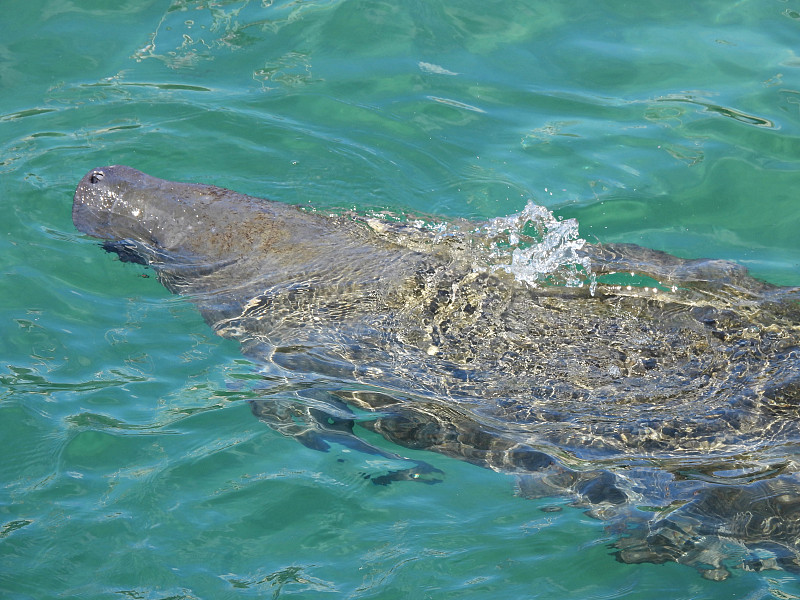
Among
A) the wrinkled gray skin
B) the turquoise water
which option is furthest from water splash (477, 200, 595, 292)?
the turquoise water

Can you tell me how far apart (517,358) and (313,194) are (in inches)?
125

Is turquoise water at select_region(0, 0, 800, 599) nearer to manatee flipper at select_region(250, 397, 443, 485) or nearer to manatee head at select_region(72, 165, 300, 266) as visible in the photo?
manatee flipper at select_region(250, 397, 443, 485)

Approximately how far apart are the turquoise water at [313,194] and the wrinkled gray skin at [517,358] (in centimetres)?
19

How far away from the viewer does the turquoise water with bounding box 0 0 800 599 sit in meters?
4.91

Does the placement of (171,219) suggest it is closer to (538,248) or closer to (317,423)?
(317,423)

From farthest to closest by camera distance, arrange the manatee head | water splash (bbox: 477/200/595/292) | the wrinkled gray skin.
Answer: the manatee head → water splash (bbox: 477/200/595/292) → the wrinkled gray skin

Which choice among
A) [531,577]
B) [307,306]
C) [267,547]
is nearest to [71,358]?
[307,306]

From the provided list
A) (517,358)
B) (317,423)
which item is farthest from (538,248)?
(317,423)

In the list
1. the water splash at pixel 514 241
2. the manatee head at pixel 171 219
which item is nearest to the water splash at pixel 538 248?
the water splash at pixel 514 241

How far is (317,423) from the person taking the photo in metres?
5.64

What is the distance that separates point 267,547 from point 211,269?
217 centimetres

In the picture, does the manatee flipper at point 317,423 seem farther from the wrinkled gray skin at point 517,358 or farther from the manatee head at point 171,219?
the manatee head at point 171,219

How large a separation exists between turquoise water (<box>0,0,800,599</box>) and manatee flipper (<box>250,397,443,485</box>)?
0.08 m

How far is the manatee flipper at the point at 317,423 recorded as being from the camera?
552 cm
